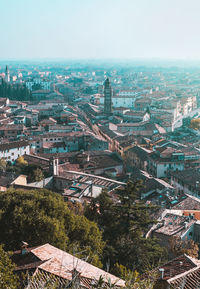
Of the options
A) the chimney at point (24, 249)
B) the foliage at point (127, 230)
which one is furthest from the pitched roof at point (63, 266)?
the foliage at point (127, 230)

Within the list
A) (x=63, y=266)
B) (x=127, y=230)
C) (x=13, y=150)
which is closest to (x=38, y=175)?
(x=13, y=150)

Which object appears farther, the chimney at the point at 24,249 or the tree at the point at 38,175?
the tree at the point at 38,175

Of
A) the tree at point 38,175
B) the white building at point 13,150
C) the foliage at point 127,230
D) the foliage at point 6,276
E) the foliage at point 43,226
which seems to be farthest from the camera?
the white building at point 13,150

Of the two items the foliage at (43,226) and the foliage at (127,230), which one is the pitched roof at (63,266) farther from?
the foliage at (127,230)

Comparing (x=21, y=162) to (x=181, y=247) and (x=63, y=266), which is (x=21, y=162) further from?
(x=63, y=266)

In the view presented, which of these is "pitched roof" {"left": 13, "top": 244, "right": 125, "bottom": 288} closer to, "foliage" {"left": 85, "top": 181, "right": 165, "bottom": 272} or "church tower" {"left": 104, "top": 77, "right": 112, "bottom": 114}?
"foliage" {"left": 85, "top": 181, "right": 165, "bottom": 272}
